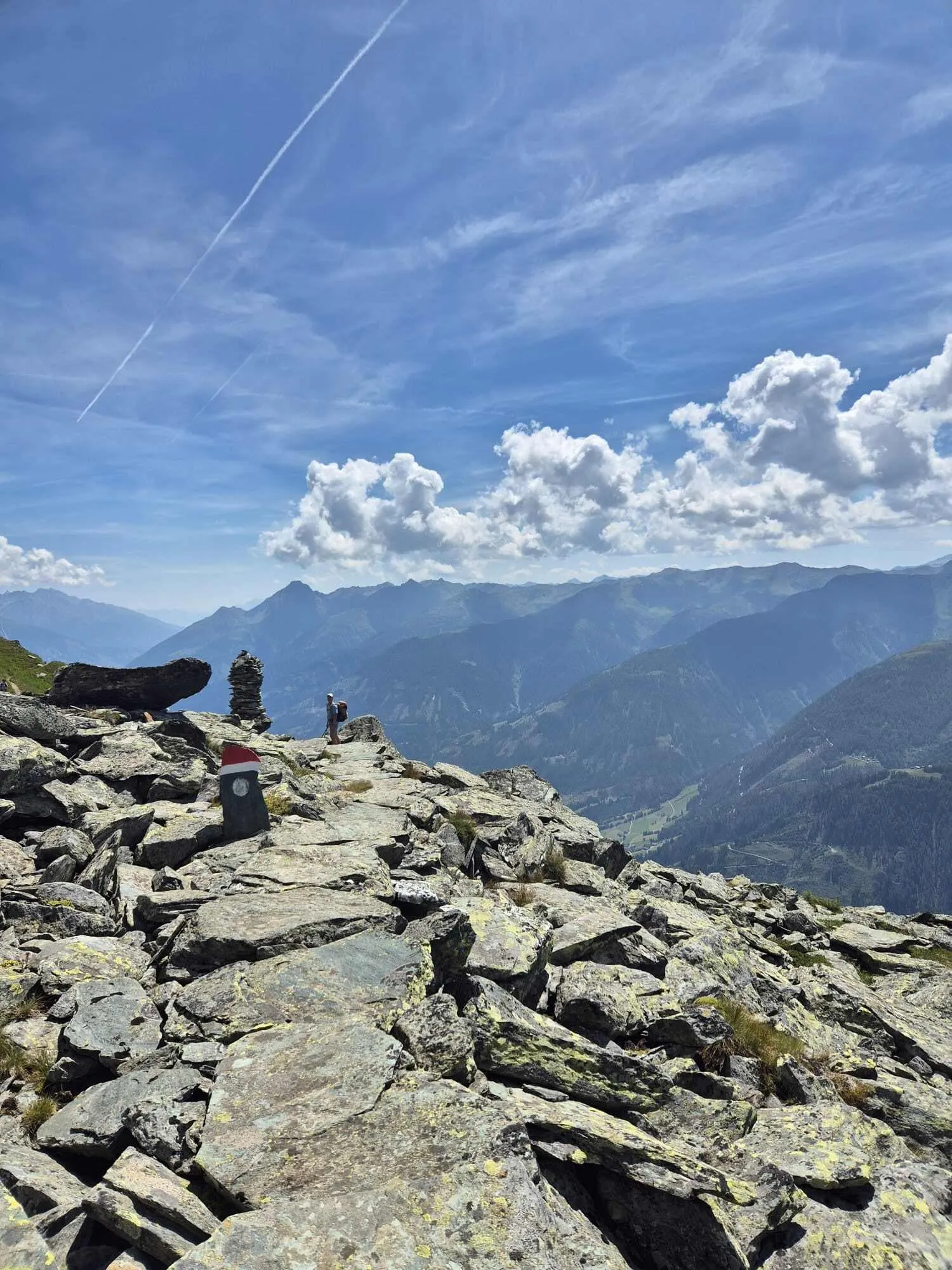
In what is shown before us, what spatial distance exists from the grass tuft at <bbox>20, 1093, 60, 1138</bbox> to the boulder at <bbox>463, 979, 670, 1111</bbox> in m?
4.90

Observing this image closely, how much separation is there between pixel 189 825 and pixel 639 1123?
12.0 metres

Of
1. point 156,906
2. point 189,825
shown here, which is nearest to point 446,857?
point 189,825

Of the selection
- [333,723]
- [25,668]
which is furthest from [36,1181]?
[25,668]

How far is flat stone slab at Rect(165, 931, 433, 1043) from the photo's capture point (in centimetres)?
860

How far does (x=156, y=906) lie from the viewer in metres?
12.1

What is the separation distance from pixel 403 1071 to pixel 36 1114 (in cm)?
404

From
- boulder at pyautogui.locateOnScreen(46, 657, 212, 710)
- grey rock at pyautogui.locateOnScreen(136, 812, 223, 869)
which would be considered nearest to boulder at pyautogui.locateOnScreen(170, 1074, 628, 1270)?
grey rock at pyautogui.locateOnScreen(136, 812, 223, 869)

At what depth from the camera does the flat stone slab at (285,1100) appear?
6.08m

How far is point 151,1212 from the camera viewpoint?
5.57 meters

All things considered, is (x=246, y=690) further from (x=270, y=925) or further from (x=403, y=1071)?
(x=403, y=1071)

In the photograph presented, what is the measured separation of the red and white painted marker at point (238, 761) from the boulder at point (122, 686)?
2041 cm

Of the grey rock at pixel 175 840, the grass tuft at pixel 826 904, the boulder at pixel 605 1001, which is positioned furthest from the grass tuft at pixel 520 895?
the grass tuft at pixel 826 904

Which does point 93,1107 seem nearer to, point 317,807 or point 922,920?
point 317,807

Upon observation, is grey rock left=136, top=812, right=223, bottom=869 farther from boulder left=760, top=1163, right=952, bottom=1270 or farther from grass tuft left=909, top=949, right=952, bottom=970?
grass tuft left=909, top=949, right=952, bottom=970
